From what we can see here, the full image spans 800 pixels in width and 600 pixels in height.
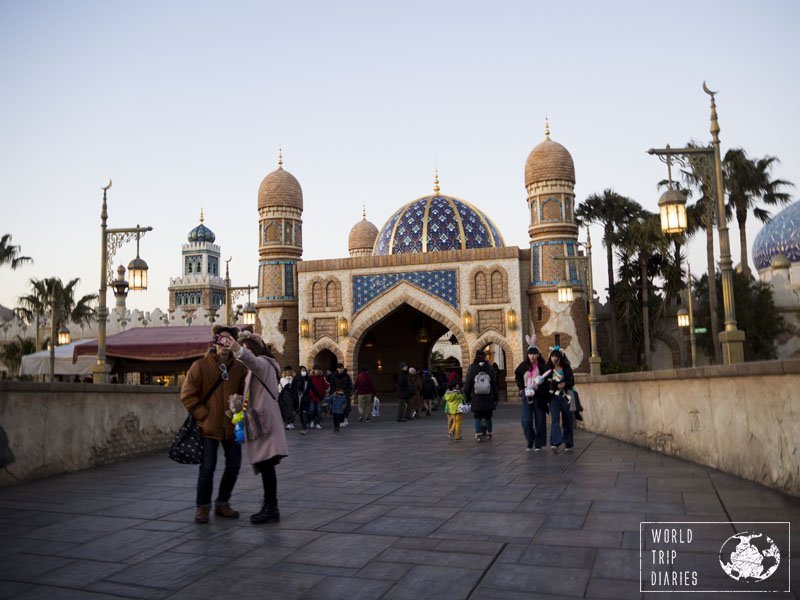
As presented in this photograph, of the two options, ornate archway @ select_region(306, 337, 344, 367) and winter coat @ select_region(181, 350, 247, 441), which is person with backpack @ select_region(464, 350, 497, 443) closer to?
winter coat @ select_region(181, 350, 247, 441)

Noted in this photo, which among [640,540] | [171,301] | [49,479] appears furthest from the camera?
[171,301]

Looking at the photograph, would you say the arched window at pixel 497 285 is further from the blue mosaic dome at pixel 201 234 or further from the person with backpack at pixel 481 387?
the blue mosaic dome at pixel 201 234

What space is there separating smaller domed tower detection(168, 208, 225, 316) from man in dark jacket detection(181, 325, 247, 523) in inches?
2870

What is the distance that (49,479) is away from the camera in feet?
25.0

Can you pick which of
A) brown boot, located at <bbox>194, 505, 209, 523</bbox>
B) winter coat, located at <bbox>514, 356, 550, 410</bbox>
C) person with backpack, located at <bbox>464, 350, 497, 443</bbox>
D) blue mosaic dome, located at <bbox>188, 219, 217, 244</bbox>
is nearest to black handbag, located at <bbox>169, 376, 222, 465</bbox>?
brown boot, located at <bbox>194, 505, 209, 523</bbox>

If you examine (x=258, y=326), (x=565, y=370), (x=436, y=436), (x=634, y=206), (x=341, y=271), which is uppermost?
(x=634, y=206)

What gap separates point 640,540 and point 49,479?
6355mm

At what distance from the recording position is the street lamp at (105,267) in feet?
40.3

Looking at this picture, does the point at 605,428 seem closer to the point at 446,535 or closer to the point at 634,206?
the point at 446,535

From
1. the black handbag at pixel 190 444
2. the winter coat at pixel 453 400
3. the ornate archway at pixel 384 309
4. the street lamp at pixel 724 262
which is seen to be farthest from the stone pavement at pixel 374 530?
the ornate archway at pixel 384 309

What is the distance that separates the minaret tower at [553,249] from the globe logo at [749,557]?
22.3 m

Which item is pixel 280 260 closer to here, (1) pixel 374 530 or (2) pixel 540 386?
(2) pixel 540 386

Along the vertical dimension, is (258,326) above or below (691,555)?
above

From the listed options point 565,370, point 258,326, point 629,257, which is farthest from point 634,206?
point 565,370
